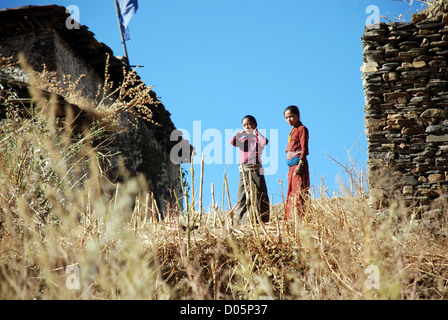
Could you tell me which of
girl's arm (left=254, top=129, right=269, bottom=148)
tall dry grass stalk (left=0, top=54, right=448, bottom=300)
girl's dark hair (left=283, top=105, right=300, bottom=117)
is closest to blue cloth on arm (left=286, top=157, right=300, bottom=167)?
girl's arm (left=254, top=129, right=269, bottom=148)

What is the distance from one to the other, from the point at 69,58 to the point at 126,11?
4.96 m

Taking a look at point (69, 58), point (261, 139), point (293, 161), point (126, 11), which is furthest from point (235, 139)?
point (126, 11)

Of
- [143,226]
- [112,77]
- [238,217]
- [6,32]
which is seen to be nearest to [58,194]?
[143,226]

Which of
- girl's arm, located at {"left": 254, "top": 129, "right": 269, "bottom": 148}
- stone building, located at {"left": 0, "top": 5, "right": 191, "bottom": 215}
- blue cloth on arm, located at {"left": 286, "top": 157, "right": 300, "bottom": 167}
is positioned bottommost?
blue cloth on arm, located at {"left": 286, "top": 157, "right": 300, "bottom": 167}

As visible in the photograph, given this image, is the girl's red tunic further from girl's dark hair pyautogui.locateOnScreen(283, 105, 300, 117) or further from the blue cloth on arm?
girl's dark hair pyautogui.locateOnScreen(283, 105, 300, 117)

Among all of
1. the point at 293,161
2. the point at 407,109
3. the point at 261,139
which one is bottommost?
the point at 293,161

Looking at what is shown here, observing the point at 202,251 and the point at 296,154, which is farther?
the point at 296,154

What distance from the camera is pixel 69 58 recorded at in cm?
753

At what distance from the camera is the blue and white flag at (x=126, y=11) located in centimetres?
1172

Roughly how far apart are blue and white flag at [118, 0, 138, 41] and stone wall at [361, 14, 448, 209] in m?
8.62

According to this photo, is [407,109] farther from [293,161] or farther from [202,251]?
[202,251]

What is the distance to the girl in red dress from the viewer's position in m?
4.60

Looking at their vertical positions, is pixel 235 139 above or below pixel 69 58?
below

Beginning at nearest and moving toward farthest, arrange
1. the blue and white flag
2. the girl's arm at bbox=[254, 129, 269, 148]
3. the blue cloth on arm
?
the blue cloth on arm → the girl's arm at bbox=[254, 129, 269, 148] → the blue and white flag
